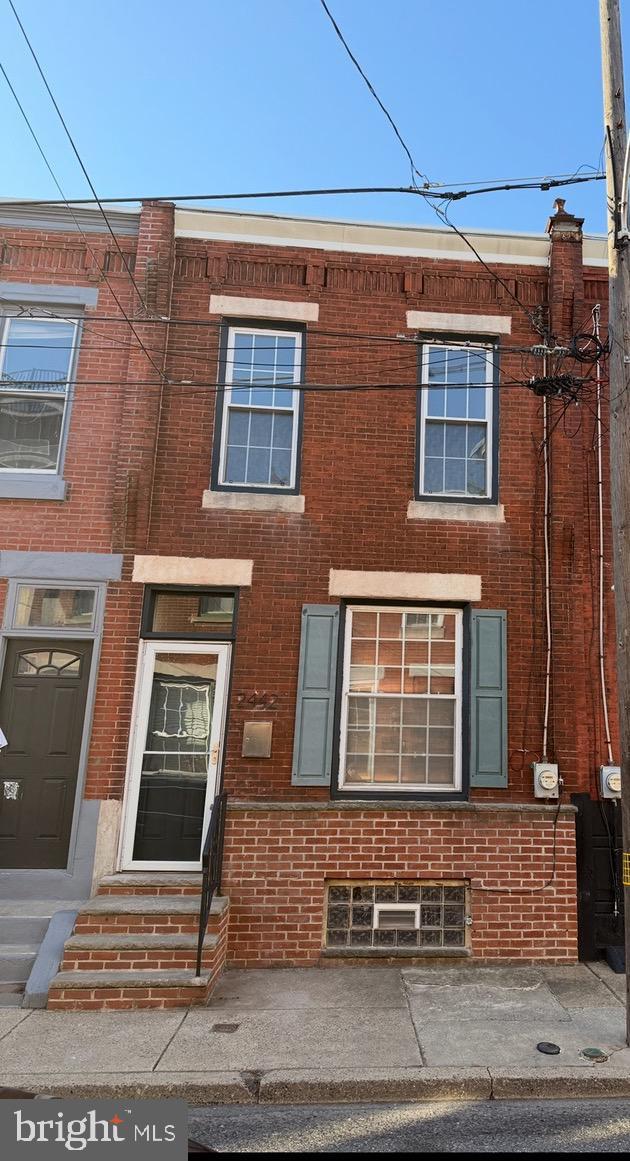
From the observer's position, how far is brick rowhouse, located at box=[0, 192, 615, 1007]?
658 centimetres

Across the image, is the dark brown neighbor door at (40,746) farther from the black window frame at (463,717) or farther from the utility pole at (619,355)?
the utility pole at (619,355)

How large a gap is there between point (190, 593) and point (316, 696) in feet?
5.52

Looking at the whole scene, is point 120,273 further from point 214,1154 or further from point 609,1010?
point 609,1010

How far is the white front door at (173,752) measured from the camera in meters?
6.73

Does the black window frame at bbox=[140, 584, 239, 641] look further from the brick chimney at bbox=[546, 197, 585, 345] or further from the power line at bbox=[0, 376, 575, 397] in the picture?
the brick chimney at bbox=[546, 197, 585, 345]

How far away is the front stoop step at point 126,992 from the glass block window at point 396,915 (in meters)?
1.57

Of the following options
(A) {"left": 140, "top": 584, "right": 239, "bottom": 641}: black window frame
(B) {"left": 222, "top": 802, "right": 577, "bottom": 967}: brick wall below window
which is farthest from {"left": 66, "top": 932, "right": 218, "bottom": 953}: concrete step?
(A) {"left": 140, "top": 584, "right": 239, "bottom": 641}: black window frame

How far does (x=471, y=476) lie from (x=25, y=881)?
6051 mm

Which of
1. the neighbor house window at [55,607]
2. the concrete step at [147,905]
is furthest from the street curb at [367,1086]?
the neighbor house window at [55,607]

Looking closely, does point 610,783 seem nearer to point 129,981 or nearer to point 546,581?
point 546,581

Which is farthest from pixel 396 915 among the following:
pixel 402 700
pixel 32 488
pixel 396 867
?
pixel 32 488

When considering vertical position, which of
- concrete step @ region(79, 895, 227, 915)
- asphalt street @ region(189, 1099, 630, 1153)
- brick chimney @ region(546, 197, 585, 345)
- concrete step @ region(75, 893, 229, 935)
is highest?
Answer: brick chimney @ region(546, 197, 585, 345)

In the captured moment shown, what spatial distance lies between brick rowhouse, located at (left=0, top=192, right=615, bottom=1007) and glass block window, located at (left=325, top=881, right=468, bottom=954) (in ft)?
0.35

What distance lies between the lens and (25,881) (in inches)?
255
